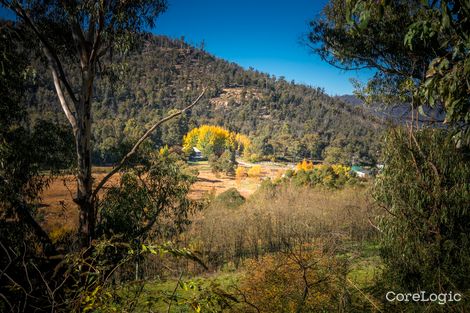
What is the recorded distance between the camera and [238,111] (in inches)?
4136

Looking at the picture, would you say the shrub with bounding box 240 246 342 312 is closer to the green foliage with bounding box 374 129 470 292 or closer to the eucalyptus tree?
the green foliage with bounding box 374 129 470 292

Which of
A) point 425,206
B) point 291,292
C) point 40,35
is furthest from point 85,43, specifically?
point 425,206

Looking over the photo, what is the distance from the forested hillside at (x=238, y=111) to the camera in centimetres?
5628

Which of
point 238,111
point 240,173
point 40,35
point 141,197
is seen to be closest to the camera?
point 40,35

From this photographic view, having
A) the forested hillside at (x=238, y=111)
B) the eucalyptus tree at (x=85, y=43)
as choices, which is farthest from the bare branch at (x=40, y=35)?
the forested hillside at (x=238, y=111)

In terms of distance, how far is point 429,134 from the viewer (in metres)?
5.09

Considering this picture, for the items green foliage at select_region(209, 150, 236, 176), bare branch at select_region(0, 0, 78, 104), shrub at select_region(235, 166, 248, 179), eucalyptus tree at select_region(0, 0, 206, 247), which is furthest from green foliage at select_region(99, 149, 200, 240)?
green foliage at select_region(209, 150, 236, 176)

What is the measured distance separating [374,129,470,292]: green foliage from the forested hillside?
114 feet

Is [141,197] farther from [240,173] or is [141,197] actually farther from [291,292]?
[240,173]

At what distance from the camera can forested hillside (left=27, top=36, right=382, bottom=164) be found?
2216 inches

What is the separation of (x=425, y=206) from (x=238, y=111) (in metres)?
101

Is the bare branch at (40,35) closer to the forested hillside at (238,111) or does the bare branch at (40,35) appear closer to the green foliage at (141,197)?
the green foliage at (141,197)

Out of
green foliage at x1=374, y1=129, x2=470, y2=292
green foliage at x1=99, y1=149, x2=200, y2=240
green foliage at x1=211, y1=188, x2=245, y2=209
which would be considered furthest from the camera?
green foliage at x1=211, y1=188, x2=245, y2=209

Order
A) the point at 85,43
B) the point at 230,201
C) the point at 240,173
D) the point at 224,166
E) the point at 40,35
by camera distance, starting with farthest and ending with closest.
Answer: the point at 224,166 < the point at 240,173 < the point at 230,201 < the point at 85,43 < the point at 40,35
